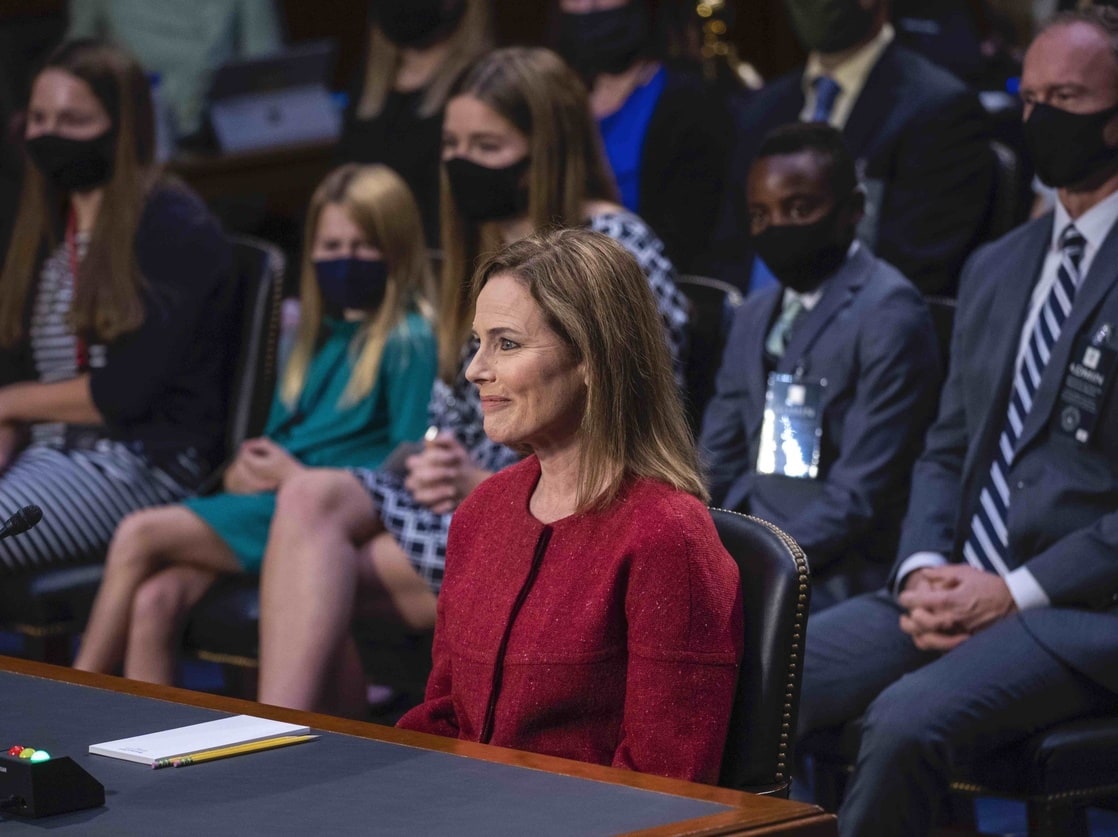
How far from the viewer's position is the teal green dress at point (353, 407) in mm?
3896

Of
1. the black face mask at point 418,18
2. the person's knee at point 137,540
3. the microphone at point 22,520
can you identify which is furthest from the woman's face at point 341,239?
the microphone at point 22,520

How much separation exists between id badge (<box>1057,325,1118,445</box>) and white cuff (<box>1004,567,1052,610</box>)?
0.24 m

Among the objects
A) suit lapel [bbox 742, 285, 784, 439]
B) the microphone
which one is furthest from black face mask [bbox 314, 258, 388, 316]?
the microphone

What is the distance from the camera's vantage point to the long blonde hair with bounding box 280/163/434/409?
3941mm

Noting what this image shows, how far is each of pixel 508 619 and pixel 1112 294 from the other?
133 centimetres

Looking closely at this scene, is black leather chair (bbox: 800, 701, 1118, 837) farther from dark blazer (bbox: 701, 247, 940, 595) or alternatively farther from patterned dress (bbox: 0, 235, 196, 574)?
patterned dress (bbox: 0, 235, 196, 574)

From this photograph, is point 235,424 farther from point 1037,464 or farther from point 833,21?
point 1037,464

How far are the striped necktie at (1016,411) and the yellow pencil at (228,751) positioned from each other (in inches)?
59.6

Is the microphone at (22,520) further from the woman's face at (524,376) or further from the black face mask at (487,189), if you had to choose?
the black face mask at (487,189)

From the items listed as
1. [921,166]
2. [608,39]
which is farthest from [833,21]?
[608,39]

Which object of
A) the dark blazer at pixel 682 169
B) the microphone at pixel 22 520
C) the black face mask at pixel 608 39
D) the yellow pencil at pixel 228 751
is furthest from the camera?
the black face mask at pixel 608 39

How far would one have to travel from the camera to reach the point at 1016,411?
302cm

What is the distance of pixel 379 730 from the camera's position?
1873 mm

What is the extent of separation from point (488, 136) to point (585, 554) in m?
1.81
